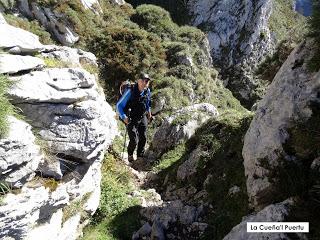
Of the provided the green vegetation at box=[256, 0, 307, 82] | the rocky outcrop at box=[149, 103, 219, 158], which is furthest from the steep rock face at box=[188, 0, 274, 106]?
the rocky outcrop at box=[149, 103, 219, 158]

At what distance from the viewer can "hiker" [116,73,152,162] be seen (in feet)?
40.7

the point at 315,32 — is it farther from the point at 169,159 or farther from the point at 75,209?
the point at 169,159

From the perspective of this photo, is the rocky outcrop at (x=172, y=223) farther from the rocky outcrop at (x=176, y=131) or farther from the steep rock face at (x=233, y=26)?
the steep rock face at (x=233, y=26)

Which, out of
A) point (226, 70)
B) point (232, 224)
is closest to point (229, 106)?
point (226, 70)

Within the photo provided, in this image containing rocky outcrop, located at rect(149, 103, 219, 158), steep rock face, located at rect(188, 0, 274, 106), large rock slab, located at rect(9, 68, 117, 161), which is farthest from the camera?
steep rock face, located at rect(188, 0, 274, 106)

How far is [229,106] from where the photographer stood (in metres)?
28.8

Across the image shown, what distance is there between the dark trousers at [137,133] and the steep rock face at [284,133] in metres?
5.09

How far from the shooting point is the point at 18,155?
301 inches

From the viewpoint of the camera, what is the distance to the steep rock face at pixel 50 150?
7.66m

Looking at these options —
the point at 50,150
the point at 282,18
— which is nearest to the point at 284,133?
the point at 50,150

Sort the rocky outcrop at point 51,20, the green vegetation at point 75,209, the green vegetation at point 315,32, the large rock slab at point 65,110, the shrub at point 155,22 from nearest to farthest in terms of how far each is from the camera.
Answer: the green vegetation at point 315,32 < the large rock slab at point 65,110 < the green vegetation at point 75,209 < the rocky outcrop at point 51,20 < the shrub at point 155,22

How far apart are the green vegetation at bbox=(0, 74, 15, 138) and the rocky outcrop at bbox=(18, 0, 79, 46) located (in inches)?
665

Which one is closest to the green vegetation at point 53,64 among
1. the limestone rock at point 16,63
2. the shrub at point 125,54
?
the limestone rock at point 16,63

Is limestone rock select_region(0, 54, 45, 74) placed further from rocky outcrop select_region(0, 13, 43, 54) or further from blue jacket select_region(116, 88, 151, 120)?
blue jacket select_region(116, 88, 151, 120)
